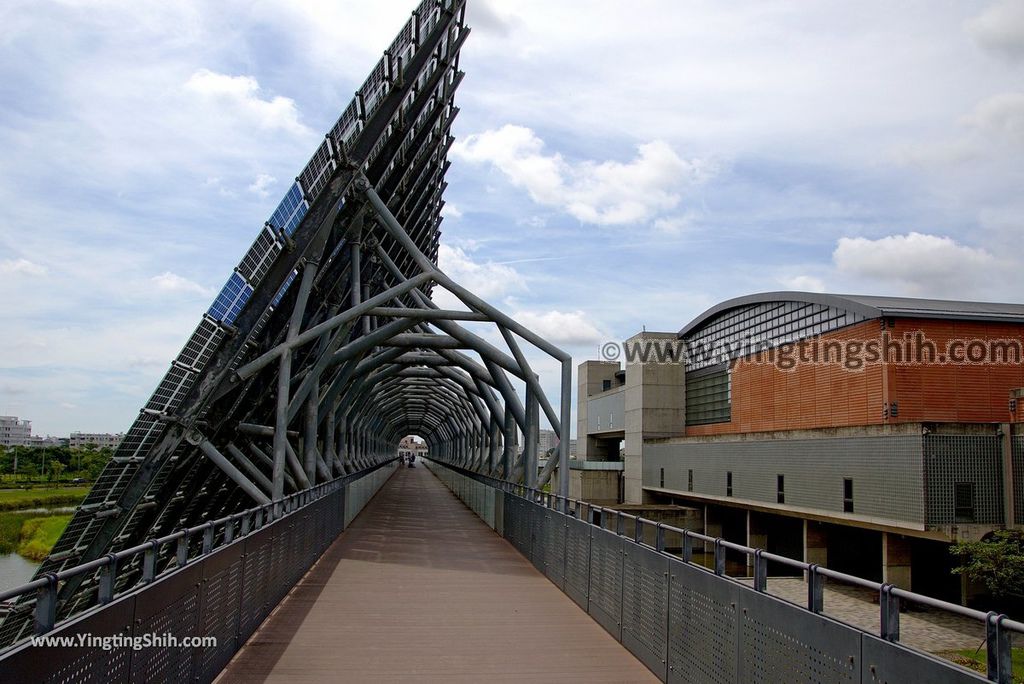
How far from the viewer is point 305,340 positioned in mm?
19266

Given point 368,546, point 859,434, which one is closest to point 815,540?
point 859,434

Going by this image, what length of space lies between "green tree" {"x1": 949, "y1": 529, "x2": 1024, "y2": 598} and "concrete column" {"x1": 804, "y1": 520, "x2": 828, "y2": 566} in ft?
30.8

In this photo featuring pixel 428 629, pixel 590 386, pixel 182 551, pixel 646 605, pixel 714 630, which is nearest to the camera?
pixel 714 630

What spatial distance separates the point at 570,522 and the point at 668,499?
139 ft

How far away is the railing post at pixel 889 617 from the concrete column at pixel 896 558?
90.2 feet

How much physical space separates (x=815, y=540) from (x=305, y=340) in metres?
25.1

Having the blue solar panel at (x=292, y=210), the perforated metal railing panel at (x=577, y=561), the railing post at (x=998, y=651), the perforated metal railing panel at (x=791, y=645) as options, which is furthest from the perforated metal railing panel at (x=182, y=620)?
the blue solar panel at (x=292, y=210)

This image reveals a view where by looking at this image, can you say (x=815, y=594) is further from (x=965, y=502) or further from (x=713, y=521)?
(x=713, y=521)

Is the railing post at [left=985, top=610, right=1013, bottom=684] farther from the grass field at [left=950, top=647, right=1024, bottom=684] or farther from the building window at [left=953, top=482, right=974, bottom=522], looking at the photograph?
the building window at [left=953, top=482, right=974, bottom=522]

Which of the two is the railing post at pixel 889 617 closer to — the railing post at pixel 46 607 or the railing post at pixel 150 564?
the railing post at pixel 46 607

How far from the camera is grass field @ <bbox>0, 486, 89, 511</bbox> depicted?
66331 mm

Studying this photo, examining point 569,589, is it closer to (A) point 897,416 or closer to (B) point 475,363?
(B) point 475,363

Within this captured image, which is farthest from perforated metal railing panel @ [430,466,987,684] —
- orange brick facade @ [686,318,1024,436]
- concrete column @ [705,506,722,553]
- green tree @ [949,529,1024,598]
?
concrete column @ [705,506,722,553]

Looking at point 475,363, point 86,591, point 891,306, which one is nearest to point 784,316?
point 891,306
